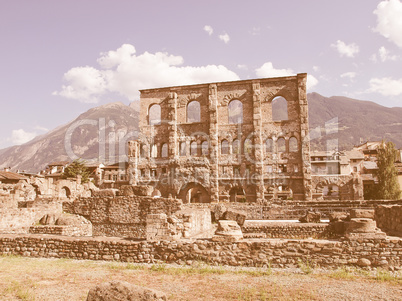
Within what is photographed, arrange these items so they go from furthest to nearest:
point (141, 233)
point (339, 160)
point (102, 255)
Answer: point (339, 160) → point (141, 233) → point (102, 255)

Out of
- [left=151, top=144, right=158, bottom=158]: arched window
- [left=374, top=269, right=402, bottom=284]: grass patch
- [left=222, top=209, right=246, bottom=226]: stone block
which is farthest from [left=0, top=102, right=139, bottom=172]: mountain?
[left=374, top=269, right=402, bottom=284]: grass patch

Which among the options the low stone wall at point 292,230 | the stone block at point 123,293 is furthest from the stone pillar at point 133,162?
the stone block at point 123,293

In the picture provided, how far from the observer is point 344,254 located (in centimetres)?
735

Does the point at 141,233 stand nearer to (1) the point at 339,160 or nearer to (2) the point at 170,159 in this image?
(2) the point at 170,159

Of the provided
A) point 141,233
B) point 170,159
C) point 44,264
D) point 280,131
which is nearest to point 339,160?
point 280,131

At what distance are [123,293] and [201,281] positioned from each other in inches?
99.0

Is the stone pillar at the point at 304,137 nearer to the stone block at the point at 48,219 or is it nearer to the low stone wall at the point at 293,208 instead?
the low stone wall at the point at 293,208

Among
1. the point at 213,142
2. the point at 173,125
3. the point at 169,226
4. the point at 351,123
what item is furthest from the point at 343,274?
the point at 351,123

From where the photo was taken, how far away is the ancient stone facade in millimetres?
28906

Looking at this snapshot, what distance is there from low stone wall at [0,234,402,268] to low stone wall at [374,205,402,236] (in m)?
4.49

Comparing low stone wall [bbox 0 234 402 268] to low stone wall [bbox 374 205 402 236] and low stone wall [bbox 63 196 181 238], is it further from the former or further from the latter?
low stone wall [bbox 63 196 181 238]

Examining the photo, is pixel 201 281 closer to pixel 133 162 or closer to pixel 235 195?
pixel 133 162

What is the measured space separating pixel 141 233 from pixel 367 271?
10.2 meters

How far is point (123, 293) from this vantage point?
4.25m
